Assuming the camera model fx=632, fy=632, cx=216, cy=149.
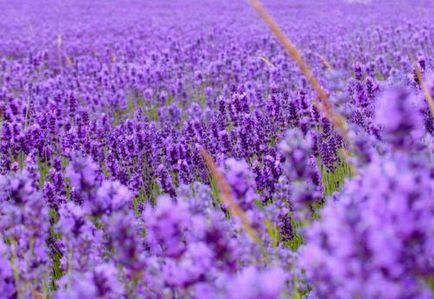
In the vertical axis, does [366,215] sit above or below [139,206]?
above

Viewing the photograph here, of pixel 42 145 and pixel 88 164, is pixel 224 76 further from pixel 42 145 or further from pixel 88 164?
pixel 88 164

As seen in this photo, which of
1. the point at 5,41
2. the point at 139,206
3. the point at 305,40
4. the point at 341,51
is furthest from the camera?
the point at 5,41

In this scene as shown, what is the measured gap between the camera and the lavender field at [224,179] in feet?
3.83

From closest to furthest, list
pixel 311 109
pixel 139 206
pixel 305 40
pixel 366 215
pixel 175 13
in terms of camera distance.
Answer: pixel 366 215
pixel 139 206
pixel 311 109
pixel 305 40
pixel 175 13

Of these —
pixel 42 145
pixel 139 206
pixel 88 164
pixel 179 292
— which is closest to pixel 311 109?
pixel 139 206

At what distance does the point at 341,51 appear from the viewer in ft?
34.7

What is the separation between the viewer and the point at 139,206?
425 centimetres

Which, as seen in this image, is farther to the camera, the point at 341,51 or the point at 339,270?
the point at 341,51

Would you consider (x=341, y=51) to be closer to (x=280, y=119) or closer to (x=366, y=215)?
(x=280, y=119)

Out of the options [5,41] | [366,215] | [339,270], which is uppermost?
[366,215]

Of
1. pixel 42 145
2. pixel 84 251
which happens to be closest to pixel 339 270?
pixel 84 251

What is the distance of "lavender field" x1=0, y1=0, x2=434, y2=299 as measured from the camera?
1.17 meters

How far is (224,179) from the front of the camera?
6.56ft

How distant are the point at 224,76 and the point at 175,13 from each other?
57.6 feet
